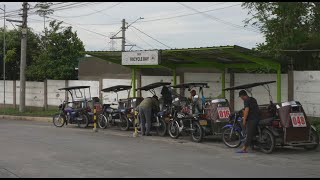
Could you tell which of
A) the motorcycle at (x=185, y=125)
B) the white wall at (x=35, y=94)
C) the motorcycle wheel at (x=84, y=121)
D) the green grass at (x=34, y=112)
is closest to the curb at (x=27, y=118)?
the green grass at (x=34, y=112)

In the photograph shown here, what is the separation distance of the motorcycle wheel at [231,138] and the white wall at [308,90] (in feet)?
17.4

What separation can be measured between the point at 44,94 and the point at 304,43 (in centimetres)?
1769

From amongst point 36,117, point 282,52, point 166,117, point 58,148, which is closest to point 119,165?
point 58,148

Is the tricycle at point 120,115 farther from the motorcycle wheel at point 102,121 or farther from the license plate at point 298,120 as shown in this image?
the license plate at point 298,120

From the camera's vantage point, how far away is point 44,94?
99.3 feet

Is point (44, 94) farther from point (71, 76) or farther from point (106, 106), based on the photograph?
point (106, 106)

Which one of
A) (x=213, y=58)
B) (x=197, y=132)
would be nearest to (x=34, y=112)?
(x=213, y=58)

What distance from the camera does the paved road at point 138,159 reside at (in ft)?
32.8

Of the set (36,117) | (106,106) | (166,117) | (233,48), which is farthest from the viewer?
(36,117)

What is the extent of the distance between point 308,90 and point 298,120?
219 inches

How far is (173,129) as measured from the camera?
55.1ft

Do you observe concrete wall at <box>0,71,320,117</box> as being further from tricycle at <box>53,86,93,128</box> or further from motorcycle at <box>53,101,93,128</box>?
motorcycle at <box>53,101,93,128</box>

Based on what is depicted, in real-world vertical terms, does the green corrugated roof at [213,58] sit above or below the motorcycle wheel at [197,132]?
above

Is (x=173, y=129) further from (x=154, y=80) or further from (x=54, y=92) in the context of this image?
(x=54, y=92)
